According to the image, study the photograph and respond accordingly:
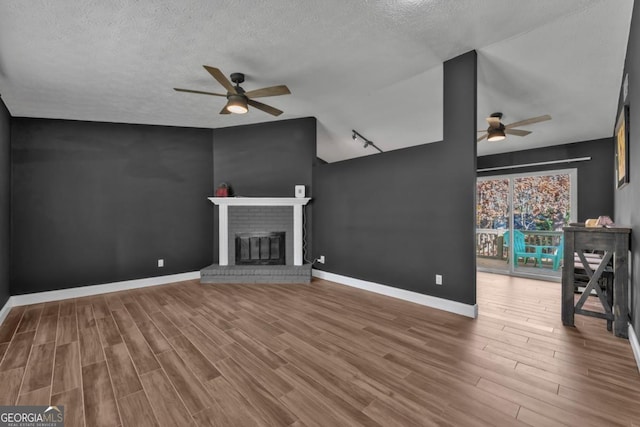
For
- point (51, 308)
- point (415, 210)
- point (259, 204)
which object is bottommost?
point (51, 308)

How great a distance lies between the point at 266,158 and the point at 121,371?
3.74m

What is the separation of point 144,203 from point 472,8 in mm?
4926

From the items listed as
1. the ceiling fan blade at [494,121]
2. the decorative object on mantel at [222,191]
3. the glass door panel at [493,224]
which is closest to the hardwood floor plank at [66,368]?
the decorative object on mantel at [222,191]

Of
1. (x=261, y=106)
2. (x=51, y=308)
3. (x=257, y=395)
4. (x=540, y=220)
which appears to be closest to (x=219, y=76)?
(x=261, y=106)

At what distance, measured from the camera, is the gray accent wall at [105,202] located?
3811mm

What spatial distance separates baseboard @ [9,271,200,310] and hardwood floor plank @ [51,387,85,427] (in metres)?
2.84

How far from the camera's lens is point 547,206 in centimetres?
502

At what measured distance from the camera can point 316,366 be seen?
6.64ft

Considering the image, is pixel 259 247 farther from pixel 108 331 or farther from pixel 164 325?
pixel 108 331

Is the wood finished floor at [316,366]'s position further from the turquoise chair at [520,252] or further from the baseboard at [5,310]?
the turquoise chair at [520,252]

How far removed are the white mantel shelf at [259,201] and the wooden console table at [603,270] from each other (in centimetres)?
347

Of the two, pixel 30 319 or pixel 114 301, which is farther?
pixel 114 301

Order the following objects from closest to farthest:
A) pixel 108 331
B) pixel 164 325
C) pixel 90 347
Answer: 1. pixel 90 347
2. pixel 108 331
3. pixel 164 325

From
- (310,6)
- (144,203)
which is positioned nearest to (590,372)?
(310,6)
